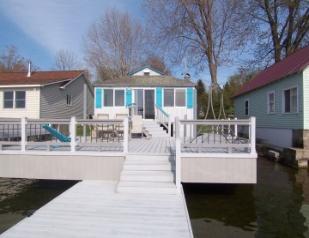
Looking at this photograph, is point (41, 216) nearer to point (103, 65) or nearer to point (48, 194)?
point (48, 194)

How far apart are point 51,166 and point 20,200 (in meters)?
1.18

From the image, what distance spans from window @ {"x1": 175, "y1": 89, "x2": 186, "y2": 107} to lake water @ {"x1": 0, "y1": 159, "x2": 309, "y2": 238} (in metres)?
8.02

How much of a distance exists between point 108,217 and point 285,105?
1315 cm

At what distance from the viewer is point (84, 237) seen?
5.05m

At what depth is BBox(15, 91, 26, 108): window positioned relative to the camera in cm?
2241

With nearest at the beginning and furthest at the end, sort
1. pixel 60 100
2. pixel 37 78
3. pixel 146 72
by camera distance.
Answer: pixel 146 72
pixel 37 78
pixel 60 100

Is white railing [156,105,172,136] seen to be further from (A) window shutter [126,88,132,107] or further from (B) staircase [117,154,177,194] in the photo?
(B) staircase [117,154,177,194]

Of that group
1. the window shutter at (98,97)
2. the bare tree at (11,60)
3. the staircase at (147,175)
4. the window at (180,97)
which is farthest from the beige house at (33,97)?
the bare tree at (11,60)

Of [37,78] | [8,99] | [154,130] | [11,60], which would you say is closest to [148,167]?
[154,130]

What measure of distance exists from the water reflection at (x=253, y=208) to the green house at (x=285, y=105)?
11.1ft

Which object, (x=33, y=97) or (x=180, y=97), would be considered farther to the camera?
(x=33, y=97)

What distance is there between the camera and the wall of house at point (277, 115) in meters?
15.0

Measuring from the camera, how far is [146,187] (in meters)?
7.55

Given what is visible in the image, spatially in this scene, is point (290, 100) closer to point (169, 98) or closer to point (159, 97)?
point (169, 98)
